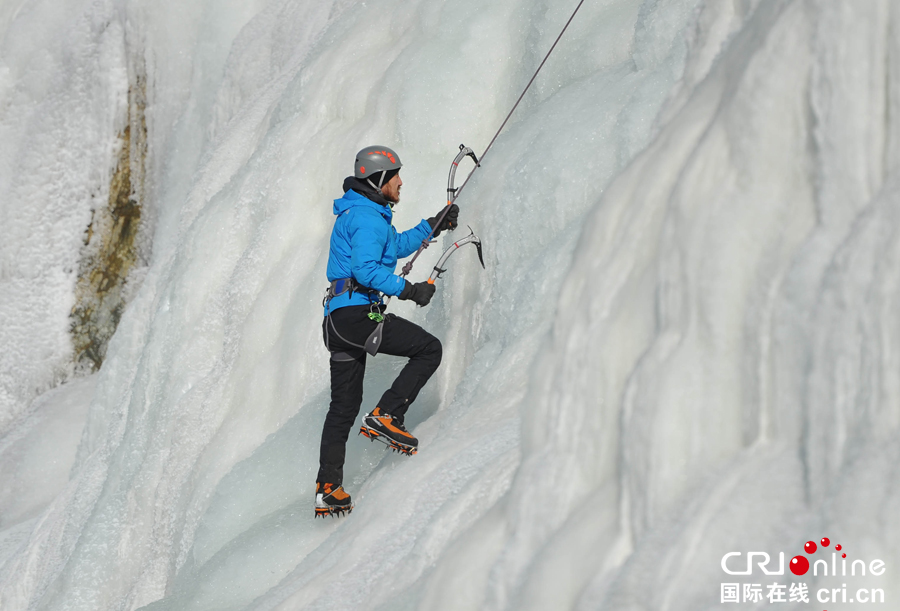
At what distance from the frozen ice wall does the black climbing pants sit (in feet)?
0.76

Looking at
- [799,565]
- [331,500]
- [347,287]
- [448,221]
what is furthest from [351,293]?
[799,565]

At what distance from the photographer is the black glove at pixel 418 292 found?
431 cm

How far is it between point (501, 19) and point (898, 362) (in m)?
4.60

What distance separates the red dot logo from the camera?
1855 mm

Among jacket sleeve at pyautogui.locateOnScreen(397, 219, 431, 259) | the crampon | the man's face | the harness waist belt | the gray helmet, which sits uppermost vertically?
the gray helmet

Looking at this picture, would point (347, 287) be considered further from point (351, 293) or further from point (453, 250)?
point (453, 250)

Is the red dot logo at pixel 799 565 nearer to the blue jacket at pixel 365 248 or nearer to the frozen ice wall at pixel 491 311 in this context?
the frozen ice wall at pixel 491 311

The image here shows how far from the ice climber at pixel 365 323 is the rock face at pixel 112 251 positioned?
7.03m

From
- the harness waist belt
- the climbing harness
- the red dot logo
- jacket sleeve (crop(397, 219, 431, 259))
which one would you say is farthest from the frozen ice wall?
the harness waist belt

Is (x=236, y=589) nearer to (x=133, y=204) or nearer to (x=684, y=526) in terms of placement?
(x=684, y=526)

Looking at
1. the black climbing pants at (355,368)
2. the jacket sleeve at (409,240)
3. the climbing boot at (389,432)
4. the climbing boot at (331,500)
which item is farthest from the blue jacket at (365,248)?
the climbing boot at (331,500)

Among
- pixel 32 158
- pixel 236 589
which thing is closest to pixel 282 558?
pixel 236 589

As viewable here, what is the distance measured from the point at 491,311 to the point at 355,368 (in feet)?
2.18

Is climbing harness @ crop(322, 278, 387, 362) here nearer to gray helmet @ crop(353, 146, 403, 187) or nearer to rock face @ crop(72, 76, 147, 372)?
gray helmet @ crop(353, 146, 403, 187)
